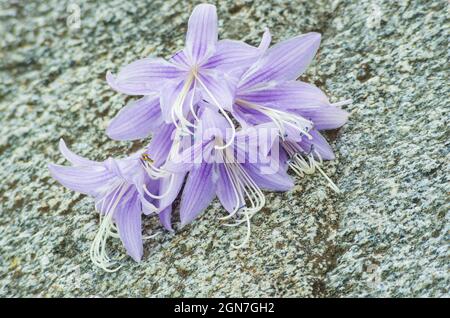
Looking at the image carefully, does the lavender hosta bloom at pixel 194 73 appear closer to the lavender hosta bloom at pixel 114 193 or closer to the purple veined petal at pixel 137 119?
the purple veined petal at pixel 137 119

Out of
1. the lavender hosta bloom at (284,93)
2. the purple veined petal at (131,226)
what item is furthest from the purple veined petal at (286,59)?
the purple veined petal at (131,226)

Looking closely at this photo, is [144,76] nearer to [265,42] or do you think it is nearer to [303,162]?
[265,42]

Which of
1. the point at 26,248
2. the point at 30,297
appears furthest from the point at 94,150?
the point at 30,297

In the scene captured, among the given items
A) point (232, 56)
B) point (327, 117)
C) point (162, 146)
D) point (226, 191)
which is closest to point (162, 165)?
point (162, 146)

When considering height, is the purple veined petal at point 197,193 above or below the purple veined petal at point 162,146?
below

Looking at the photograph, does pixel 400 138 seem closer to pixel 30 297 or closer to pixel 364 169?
pixel 364 169
